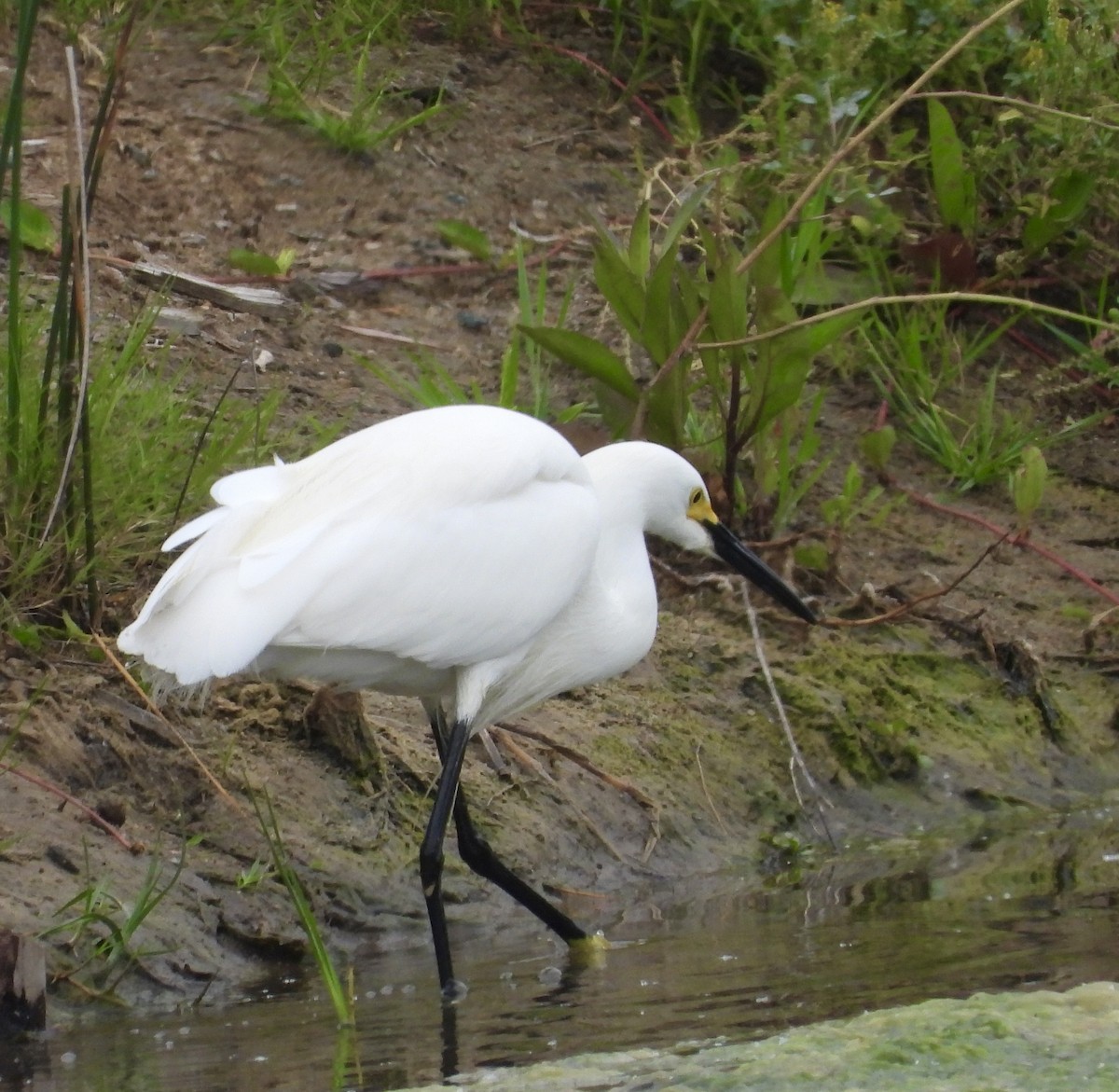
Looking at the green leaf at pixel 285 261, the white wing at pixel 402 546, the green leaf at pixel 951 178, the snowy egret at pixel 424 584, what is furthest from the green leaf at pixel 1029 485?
the green leaf at pixel 285 261

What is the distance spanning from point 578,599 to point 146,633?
0.99 m

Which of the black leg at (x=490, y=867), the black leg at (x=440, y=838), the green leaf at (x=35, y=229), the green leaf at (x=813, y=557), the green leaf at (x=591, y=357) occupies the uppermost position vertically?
the green leaf at (x=35, y=229)

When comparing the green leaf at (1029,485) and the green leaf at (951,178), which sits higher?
the green leaf at (951,178)

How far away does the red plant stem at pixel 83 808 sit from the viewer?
3.70 metres

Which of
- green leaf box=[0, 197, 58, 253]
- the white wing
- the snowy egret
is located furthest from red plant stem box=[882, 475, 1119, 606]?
green leaf box=[0, 197, 58, 253]

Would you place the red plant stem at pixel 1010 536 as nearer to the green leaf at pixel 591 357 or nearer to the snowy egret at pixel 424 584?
the green leaf at pixel 591 357

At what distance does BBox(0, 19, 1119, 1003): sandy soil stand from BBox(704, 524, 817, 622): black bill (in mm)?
417

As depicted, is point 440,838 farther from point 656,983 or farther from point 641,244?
point 641,244

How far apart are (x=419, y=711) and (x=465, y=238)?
8.01ft

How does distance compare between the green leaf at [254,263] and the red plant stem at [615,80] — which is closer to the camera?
the green leaf at [254,263]

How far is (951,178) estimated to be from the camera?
6637 millimetres

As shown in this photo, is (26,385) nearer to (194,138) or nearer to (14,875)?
(14,875)

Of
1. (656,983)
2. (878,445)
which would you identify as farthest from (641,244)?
(656,983)

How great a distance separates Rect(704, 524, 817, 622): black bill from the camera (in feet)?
15.1
